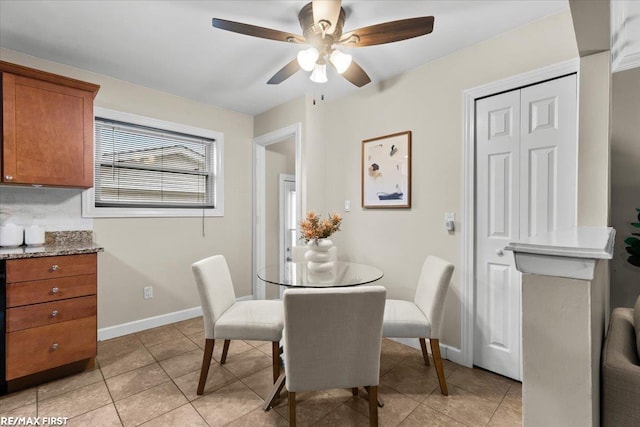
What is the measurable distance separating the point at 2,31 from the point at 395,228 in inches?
130

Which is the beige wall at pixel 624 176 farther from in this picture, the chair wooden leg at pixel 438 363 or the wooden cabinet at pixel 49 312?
the wooden cabinet at pixel 49 312

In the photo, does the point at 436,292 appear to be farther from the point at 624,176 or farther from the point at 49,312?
the point at 49,312

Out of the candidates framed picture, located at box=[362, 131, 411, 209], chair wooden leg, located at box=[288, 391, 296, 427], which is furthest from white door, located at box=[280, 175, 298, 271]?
chair wooden leg, located at box=[288, 391, 296, 427]

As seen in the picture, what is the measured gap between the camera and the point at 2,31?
210 cm

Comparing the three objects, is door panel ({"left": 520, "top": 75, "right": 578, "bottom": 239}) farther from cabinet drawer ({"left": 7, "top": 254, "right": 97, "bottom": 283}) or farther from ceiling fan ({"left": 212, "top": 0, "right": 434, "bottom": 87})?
Answer: cabinet drawer ({"left": 7, "top": 254, "right": 97, "bottom": 283})

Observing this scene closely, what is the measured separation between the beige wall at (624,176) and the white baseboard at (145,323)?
363 cm

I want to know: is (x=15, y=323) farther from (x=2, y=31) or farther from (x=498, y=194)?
(x=498, y=194)

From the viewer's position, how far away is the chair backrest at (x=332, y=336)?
1.37 metres

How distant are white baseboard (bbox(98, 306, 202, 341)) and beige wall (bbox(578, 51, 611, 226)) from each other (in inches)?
138

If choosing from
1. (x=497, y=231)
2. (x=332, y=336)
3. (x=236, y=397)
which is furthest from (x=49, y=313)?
(x=497, y=231)

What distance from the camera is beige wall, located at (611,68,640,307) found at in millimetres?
1785

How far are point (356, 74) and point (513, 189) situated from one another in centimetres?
137

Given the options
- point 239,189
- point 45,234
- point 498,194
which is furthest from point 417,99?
point 45,234

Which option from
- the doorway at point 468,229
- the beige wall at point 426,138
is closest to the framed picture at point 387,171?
the beige wall at point 426,138
